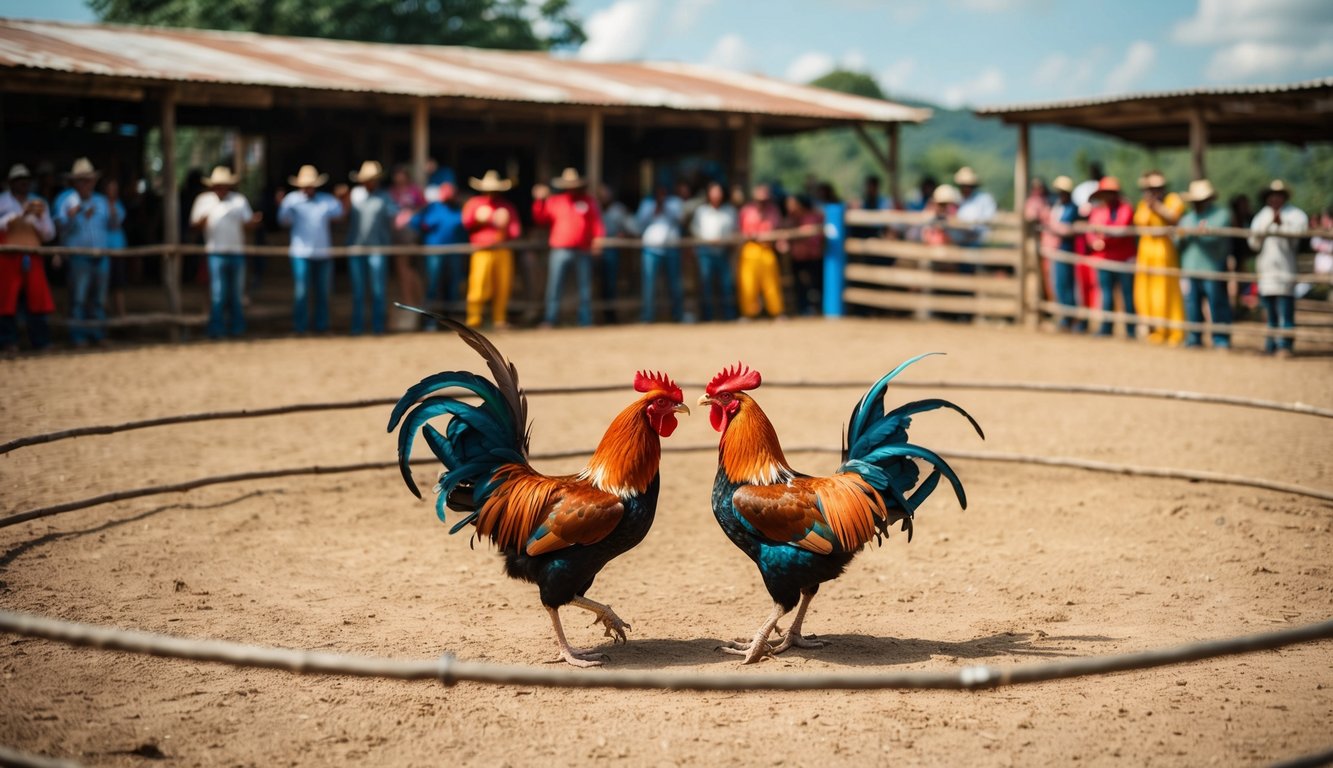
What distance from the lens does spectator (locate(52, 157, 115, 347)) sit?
14055 mm

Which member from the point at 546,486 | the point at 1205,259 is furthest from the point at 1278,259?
the point at 546,486

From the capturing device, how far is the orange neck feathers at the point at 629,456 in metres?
5.52

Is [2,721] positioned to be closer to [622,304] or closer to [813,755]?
[813,755]

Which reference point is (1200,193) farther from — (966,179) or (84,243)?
(84,243)

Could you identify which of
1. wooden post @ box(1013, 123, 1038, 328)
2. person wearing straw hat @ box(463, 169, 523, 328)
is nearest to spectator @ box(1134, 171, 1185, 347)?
wooden post @ box(1013, 123, 1038, 328)

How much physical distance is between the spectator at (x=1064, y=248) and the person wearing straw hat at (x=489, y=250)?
685 cm

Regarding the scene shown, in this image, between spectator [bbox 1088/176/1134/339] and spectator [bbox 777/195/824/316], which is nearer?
spectator [bbox 1088/176/1134/339]

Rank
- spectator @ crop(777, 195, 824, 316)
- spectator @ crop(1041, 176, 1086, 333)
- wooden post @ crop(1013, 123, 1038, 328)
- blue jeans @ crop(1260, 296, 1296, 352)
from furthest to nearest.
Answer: spectator @ crop(777, 195, 824, 316) → wooden post @ crop(1013, 123, 1038, 328) → spectator @ crop(1041, 176, 1086, 333) → blue jeans @ crop(1260, 296, 1296, 352)

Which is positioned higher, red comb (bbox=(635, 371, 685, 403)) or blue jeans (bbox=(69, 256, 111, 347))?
blue jeans (bbox=(69, 256, 111, 347))

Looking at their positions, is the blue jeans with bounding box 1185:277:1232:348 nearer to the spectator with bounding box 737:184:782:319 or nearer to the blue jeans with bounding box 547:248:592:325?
the spectator with bounding box 737:184:782:319

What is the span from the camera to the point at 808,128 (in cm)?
2278

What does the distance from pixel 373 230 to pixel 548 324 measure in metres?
2.58

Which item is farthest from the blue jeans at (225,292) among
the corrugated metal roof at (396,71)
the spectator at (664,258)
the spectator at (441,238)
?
the spectator at (664,258)

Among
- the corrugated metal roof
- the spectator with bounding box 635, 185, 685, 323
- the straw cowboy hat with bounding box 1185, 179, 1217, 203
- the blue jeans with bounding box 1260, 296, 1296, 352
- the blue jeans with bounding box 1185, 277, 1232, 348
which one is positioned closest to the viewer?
the blue jeans with bounding box 1260, 296, 1296, 352
